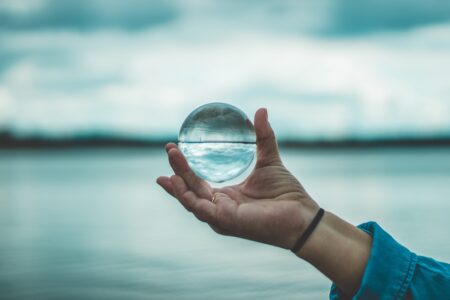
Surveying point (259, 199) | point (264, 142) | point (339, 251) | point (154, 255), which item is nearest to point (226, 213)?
point (259, 199)

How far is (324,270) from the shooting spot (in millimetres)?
2283

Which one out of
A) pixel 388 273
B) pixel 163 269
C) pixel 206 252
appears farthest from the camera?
pixel 206 252

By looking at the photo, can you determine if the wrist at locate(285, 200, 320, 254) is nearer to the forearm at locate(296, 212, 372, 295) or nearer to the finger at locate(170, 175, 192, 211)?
the forearm at locate(296, 212, 372, 295)

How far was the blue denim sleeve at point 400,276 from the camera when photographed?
2055 mm

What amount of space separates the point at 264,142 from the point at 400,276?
97cm

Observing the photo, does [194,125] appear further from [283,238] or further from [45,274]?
[45,274]

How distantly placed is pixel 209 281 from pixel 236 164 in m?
7.67

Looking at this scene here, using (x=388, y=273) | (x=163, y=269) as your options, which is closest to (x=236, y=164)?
(x=388, y=273)

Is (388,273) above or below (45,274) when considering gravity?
above

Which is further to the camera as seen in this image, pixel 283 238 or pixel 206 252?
pixel 206 252

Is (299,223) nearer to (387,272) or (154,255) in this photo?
(387,272)

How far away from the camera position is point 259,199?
2670 mm

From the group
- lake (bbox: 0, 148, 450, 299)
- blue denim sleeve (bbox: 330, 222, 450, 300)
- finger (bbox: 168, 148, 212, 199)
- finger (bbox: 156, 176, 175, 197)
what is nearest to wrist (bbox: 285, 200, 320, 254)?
blue denim sleeve (bbox: 330, 222, 450, 300)

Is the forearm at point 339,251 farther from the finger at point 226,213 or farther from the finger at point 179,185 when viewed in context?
the finger at point 179,185
